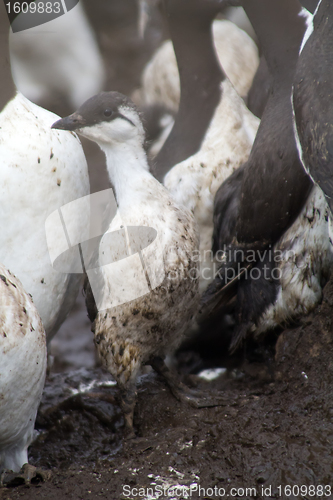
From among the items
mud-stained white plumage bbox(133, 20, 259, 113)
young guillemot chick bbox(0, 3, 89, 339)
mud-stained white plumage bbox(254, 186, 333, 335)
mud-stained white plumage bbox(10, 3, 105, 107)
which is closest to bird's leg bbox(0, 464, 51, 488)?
young guillemot chick bbox(0, 3, 89, 339)

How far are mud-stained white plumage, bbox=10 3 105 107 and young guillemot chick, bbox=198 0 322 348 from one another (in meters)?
1.00

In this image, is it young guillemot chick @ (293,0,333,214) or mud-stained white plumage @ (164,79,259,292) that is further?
mud-stained white plumage @ (164,79,259,292)

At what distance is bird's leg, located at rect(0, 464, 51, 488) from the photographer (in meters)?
1.72

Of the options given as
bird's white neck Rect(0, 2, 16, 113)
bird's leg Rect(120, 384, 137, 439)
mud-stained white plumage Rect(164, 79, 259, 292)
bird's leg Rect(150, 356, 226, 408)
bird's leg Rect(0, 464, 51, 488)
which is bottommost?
bird's leg Rect(150, 356, 226, 408)

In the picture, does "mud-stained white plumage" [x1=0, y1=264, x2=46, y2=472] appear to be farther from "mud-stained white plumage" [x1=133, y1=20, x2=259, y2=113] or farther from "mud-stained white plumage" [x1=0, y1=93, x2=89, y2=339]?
"mud-stained white plumage" [x1=133, y1=20, x2=259, y2=113]

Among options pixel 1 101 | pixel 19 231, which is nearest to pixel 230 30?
pixel 1 101

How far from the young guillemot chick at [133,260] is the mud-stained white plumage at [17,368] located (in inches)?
15.3

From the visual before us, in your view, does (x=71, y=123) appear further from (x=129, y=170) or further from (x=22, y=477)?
(x=22, y=477)

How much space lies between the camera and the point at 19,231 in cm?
216

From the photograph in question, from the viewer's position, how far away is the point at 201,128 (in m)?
2.76

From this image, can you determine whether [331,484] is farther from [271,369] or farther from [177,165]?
[177,165]

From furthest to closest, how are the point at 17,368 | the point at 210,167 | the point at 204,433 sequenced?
the point at 210,167 < the point at 204,433 < the point at 17,368

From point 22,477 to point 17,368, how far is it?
1.27 feet

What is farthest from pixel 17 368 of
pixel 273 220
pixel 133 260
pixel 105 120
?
pixel 273 220
